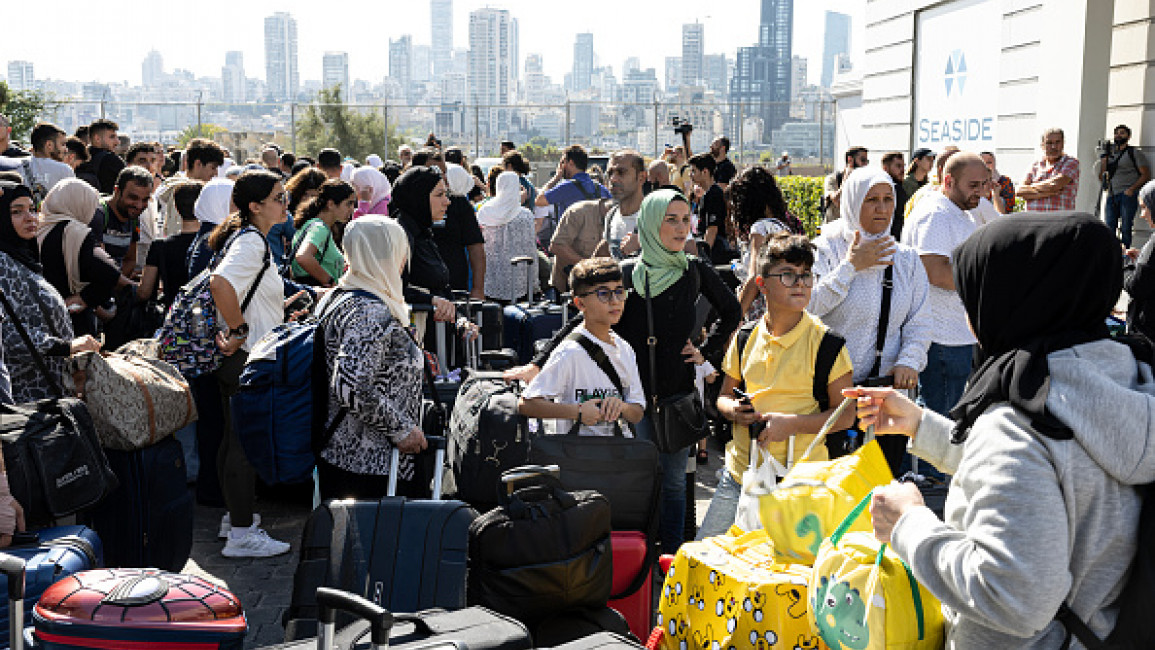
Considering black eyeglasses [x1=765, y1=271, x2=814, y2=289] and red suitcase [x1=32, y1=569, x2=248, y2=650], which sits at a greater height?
black eyeglasses [x1=765, y1=271, x2=814, y2=289]

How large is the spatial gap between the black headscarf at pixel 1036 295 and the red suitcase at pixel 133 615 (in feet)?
6.44

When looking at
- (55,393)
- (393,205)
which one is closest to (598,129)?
(393,205)

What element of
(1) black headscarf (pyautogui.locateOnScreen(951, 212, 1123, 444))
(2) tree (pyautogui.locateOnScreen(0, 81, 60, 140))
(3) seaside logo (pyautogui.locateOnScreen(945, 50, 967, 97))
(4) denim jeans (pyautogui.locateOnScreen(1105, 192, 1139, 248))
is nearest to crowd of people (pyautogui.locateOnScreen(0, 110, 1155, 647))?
(1) black headscarf (pyautogui.locateOnScreen(951, 212, 1123, 444))

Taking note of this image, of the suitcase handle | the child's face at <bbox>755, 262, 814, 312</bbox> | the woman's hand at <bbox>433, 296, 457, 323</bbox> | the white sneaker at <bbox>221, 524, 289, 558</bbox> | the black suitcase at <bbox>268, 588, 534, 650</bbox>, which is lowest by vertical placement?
the white sneaker at <bbox>221, 524, 289, 558</bbox>

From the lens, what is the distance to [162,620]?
9.36 feet

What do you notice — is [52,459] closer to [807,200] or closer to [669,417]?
[669,417]

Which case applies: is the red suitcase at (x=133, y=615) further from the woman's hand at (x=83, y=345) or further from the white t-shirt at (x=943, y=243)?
the white t-shirt at (x=943, y=243)

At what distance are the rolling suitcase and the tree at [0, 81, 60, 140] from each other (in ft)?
91.7

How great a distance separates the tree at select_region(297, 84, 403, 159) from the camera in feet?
116

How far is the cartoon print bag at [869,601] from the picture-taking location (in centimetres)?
232

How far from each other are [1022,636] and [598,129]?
43374mm

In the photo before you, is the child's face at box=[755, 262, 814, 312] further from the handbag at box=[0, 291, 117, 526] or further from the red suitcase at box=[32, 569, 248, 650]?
the handbag at box=[0, 291, 117, 526]

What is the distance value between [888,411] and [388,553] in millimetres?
1724

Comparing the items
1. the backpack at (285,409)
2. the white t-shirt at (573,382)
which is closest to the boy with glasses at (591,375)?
the white t-shirt at (573,382)
